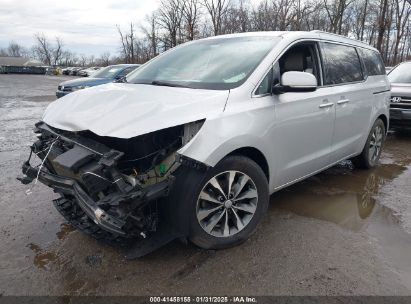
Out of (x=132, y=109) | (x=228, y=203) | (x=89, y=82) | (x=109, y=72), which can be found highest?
(x=132, y=109)

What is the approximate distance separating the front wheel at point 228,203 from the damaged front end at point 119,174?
321 mm

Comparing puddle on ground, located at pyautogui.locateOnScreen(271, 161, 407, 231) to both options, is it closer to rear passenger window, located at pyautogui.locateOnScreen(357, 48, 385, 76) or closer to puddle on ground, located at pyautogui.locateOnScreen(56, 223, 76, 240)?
rear passenger window, located at pyautogui.locateOnScreen(357, 48, 385, 76)

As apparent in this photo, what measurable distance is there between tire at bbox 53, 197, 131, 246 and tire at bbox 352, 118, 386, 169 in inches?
151

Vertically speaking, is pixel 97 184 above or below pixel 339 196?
above

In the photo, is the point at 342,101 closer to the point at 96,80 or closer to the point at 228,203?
the point at 228,203

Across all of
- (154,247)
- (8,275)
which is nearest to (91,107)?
(154,247)

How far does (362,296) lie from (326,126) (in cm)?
197

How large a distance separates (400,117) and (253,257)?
6252 mm

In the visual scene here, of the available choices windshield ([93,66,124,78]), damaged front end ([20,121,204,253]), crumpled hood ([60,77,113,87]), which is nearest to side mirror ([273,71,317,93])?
damaged front end ([20,121,204,253])

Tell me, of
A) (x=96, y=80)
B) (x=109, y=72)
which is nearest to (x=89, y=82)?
(x=96, y=80)

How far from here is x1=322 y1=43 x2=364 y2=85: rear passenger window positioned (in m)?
4.23

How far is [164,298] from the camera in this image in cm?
259

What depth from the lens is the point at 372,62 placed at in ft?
17.6

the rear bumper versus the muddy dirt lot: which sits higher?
the rear bumper
